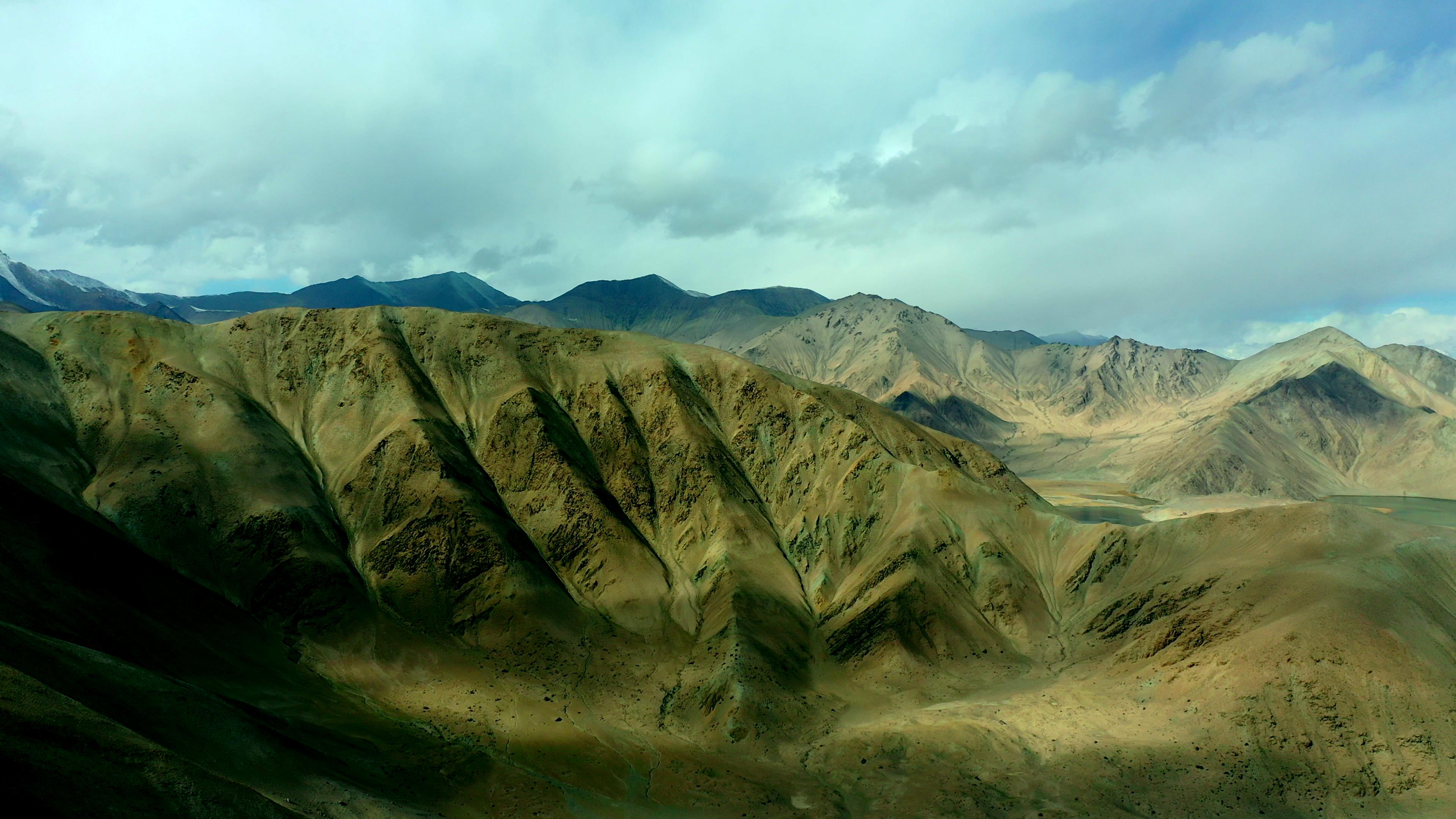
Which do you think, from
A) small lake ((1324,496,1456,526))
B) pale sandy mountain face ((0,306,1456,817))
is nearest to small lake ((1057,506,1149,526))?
small lake ((1324,496,1456,526))

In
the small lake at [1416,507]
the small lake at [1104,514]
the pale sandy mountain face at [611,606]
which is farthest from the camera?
the small lake at [1416,507]

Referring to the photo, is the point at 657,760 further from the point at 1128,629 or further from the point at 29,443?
the point at 29,443

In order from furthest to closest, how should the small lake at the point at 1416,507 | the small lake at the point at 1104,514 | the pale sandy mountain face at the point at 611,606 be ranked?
1. the small lake at the point at 1416,507
2. the small lake at the point at 1104,514
3. the pale sandy mountain face at the point at 611,606

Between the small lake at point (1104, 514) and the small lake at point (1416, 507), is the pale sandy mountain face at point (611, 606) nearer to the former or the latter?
the small lake at point (1104, 514)

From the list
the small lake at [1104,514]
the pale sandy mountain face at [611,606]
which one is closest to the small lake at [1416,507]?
the small lake at [1104,514]

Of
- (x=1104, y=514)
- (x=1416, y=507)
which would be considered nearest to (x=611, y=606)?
(x=1104, y=514)

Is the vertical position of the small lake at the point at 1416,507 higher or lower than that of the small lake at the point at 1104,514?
lower
